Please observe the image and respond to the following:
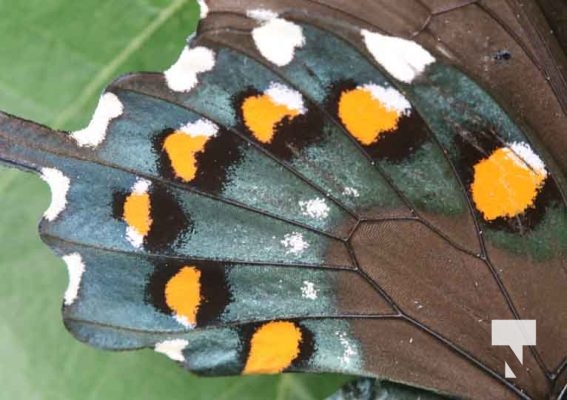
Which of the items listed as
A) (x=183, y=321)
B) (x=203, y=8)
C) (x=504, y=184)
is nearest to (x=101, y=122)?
(x=203, y=8)

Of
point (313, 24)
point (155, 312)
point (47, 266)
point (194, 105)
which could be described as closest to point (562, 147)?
point (313, 24)

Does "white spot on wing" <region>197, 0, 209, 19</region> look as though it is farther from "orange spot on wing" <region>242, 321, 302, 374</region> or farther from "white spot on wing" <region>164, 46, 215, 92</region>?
"orange spot on wing" <region>242, 321, 302, 374</region>

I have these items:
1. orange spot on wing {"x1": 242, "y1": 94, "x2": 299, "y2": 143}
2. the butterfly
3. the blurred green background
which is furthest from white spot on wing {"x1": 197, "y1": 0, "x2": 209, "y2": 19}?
the blurred green background

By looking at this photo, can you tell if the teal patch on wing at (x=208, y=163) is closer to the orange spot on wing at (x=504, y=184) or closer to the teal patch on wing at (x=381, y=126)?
the teal patch on wing at (x=381, y=126)

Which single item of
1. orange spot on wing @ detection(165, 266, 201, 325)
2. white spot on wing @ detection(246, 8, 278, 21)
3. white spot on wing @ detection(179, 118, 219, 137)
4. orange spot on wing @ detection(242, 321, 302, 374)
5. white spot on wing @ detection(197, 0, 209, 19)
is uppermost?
white spot on wing @ detection(197, 0, 209, 19)

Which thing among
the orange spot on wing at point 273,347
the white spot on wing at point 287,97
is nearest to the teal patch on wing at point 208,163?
the white spot on wing at point 287,97

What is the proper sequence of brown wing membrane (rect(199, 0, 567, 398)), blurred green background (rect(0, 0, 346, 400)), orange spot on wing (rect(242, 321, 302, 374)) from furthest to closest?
blurred green background (rect(0, 0, 346, 400)) → orange spot on wing (rect(242, 321, 302, 374)) → brown wing membrane (rect(199, 0, 567, 398))

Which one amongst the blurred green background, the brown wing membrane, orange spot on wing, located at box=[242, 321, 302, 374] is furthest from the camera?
the blurred green background
